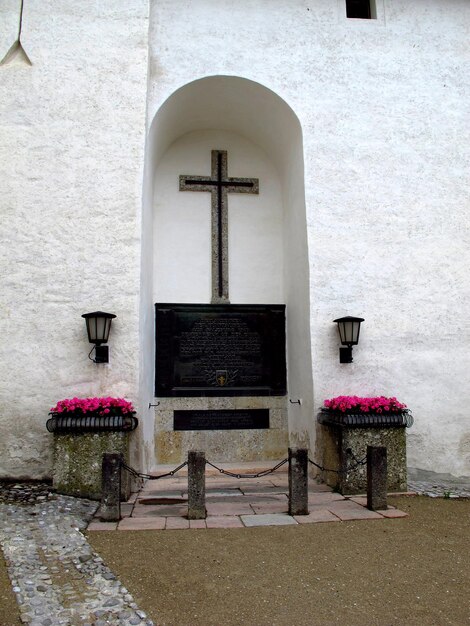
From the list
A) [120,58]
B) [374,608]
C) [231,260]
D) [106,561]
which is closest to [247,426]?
[231,260]

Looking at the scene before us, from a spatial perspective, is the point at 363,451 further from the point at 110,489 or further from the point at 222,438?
the point at 110,489

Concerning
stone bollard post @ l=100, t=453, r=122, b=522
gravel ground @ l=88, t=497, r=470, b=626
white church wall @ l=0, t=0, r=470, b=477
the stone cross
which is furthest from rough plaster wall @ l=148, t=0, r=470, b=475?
stone bollard post @ l=100, t=453, r=122, b=522

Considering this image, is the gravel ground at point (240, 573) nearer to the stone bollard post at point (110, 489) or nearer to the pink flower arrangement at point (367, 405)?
the stone bollard post at point (110, 489)

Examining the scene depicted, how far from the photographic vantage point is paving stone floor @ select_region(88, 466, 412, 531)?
4.54 meters

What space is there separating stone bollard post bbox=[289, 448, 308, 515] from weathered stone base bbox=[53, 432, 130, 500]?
72.7 inches

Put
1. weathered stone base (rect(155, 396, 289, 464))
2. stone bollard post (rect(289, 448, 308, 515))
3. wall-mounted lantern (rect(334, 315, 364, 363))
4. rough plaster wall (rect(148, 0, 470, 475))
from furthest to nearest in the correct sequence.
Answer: weathered stone base (rect(155, 396, 289, 464)) < rough plaster wall (rect(148, 0, 470, 475)) < wall-mounted lantern (rect(334, 315, 364, 363)) < stone bollard post (rect(289, 448, 308, 515))

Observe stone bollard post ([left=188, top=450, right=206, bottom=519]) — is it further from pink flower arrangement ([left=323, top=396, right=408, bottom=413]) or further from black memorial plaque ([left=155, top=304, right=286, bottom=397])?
black memorial plaque ([left=155, top=304, right=286, bottom=397])

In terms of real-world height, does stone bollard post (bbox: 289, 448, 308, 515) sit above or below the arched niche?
below

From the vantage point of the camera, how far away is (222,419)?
757 centimetres

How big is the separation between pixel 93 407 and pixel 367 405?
314cm

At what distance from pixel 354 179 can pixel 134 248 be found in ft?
10.5

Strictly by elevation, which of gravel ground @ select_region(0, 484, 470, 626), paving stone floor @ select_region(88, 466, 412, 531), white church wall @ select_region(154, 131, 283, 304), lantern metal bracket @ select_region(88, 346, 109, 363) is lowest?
paving stone floor @ select_region(88, 466, 412, 531)

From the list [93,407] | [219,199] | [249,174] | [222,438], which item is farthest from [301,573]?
[249,174]

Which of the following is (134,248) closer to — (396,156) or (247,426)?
(247,426)
